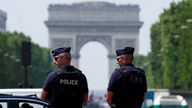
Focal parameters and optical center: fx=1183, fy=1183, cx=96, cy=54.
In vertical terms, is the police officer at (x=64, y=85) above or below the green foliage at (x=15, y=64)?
above

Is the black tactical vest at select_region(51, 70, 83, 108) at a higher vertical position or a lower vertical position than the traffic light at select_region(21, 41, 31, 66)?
higher

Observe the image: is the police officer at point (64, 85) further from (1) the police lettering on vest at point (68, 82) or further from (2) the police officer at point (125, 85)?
(2) the police officer at point (125, 85)

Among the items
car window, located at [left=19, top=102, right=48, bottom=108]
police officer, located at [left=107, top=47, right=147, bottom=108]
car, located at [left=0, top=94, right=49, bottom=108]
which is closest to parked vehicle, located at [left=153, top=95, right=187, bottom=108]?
car window, located at [left=19, top=102, right=48, bottom=108]

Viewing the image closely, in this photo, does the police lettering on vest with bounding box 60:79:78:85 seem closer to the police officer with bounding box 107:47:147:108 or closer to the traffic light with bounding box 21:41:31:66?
the police officer with bounding box 107:47:147:108

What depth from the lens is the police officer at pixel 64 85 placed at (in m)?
17.6

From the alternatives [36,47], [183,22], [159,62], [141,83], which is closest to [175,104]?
[141,83]

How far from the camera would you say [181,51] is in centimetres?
11481

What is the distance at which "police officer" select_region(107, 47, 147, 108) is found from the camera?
18.1 meters

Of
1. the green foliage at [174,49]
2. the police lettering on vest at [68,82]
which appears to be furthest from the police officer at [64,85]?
the green foliage at [174,49]

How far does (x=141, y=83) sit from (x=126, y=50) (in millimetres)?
646

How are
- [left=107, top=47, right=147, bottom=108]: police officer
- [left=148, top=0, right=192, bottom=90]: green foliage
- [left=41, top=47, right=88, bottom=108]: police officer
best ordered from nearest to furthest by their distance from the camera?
1. [left=41, top=47, right=88, bottom=108]: police officer
2. [left=107, top=47, right=147, bottom=108]: police officer
3. [left=148, top=0, right=192, bottom=90]: green foliage

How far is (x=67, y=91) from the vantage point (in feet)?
58.4

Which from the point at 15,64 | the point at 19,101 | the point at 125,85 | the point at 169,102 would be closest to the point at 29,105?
the point at 19,101

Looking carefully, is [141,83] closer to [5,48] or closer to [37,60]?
[5,48]
